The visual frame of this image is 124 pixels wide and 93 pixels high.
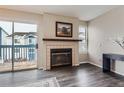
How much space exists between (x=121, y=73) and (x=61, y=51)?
2.43 metres

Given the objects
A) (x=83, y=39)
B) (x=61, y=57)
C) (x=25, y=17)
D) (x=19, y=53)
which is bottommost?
(x=61, y=57)

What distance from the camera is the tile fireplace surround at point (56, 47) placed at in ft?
16.3

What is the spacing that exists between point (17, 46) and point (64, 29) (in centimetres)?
205

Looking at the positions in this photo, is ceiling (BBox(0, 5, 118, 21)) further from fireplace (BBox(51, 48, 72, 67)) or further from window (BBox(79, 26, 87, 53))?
fireplace (BBox(51, 48, 72, 67))

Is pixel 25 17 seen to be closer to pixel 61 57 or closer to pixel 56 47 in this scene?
pixel 56 47

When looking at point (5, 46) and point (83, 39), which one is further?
point (83, 39)

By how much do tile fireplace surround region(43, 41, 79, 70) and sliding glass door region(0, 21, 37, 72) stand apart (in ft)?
1.64

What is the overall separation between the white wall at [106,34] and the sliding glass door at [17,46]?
2815mm

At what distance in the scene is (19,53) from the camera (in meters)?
5.12

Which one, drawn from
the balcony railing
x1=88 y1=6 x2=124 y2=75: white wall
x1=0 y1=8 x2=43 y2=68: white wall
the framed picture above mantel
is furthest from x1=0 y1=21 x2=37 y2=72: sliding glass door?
x1=88 y1=6 x2=124 y2=75: white wall

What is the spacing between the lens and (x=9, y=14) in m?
4.43

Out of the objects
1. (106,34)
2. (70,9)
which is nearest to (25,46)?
(70,9)
